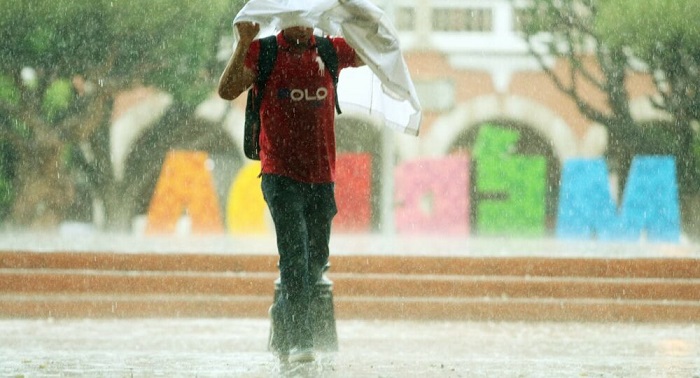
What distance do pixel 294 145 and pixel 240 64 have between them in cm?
43

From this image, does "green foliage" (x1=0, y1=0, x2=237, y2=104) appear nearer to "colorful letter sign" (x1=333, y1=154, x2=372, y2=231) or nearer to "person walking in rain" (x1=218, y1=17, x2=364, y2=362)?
"colorful letter sign" (x1=333, y1=154, x2=372, y2=231)

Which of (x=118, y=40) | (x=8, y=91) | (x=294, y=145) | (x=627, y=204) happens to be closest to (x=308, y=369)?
(x=294, y=145)

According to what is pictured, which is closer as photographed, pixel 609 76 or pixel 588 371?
pixel 588 371

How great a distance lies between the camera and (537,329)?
819 cm

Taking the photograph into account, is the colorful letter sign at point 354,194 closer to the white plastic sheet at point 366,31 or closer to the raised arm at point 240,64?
the white plastic sheet at point 366,31

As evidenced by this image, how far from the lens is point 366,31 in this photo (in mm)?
5715

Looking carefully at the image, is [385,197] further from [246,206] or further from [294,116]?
[294,116]

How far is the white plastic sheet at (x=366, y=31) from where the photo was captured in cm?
552

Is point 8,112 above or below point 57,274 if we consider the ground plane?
above

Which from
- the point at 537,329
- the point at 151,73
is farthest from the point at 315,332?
the point at 151,73

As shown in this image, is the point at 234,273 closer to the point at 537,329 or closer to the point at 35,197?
the point at 537,329

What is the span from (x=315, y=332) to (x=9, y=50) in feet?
49.8

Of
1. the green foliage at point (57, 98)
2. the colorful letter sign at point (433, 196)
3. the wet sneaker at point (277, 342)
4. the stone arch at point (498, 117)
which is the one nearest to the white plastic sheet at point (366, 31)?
the wet sneaker at point (277, 342)

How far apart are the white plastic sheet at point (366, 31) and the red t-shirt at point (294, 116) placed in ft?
0.53
